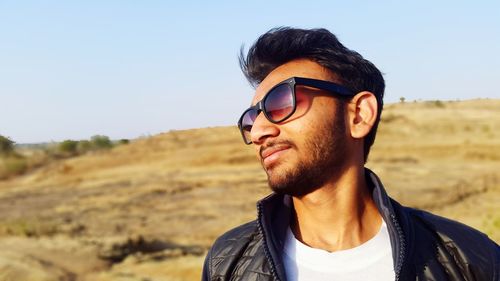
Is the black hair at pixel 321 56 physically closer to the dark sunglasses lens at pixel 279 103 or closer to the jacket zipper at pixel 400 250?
the dark sunglasses lens at pixel 279 103

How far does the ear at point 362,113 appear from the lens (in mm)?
2299

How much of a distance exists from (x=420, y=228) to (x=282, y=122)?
0.68m

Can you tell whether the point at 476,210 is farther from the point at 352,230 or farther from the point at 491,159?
the point at 352,230

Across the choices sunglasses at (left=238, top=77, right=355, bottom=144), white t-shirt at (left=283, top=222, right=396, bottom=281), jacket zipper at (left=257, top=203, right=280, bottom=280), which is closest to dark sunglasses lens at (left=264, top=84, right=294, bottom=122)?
sunglasses at (left=238, top=77, right=355, bottom=144)

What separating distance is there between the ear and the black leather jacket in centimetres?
22

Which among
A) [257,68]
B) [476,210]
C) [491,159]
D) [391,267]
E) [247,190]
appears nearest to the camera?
[391,267]

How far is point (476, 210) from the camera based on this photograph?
14781mm

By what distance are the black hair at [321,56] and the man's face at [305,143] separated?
0.06m

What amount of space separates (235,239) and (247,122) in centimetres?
57

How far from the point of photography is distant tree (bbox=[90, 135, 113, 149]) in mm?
29275

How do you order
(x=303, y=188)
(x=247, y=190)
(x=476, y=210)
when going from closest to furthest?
(x=303, y=188) → (x=476, y=210) → (x=247, y=190)

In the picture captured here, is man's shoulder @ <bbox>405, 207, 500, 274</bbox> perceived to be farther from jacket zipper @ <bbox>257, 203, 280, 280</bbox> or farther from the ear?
jacket zipper @ <bbox>257, 203, 280, 280</bbox>

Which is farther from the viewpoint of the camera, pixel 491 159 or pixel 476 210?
pixel 491 159

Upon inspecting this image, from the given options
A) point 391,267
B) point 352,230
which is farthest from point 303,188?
point 391,267
